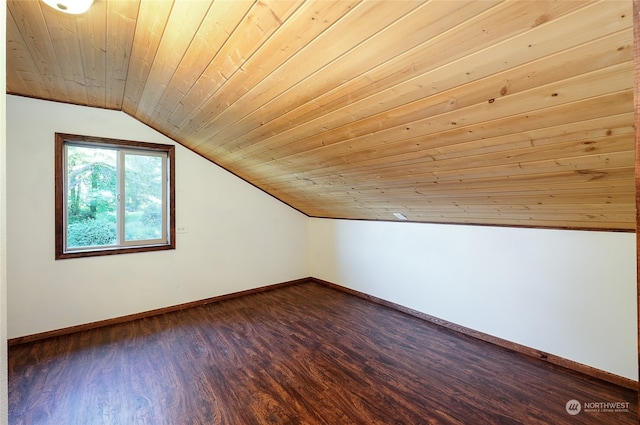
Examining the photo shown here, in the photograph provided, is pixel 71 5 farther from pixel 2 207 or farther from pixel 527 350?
pixel 527 350

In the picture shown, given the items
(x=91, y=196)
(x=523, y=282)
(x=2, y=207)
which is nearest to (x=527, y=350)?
(x=523, y=282)

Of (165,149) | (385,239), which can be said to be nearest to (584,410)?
(385,239)

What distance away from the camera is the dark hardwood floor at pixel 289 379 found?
6.03 feet

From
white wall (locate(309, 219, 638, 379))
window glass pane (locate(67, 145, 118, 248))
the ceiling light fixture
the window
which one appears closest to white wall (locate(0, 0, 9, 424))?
the ceiling light fixture

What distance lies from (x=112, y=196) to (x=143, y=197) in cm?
31

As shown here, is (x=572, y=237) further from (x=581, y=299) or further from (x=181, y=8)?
(x=181, y=8)

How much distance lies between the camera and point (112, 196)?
3.27 metres

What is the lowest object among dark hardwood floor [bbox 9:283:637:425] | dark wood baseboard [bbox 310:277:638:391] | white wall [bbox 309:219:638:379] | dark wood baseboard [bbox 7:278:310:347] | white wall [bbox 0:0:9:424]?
dark hardwood floor [bbox 9:283:637:425]

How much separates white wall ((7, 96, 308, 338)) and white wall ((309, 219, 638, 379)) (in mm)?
1860

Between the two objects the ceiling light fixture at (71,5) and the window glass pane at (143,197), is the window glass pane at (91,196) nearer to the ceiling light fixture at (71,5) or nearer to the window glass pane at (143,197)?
the window glass pane at (143,197)

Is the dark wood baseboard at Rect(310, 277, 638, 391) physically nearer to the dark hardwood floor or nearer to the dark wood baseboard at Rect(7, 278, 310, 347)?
the dark hardwood floor

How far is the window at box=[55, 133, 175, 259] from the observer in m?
3.00

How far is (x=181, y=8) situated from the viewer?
1311 mm

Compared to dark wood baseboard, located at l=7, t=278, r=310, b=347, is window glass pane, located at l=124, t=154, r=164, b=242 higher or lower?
higher
